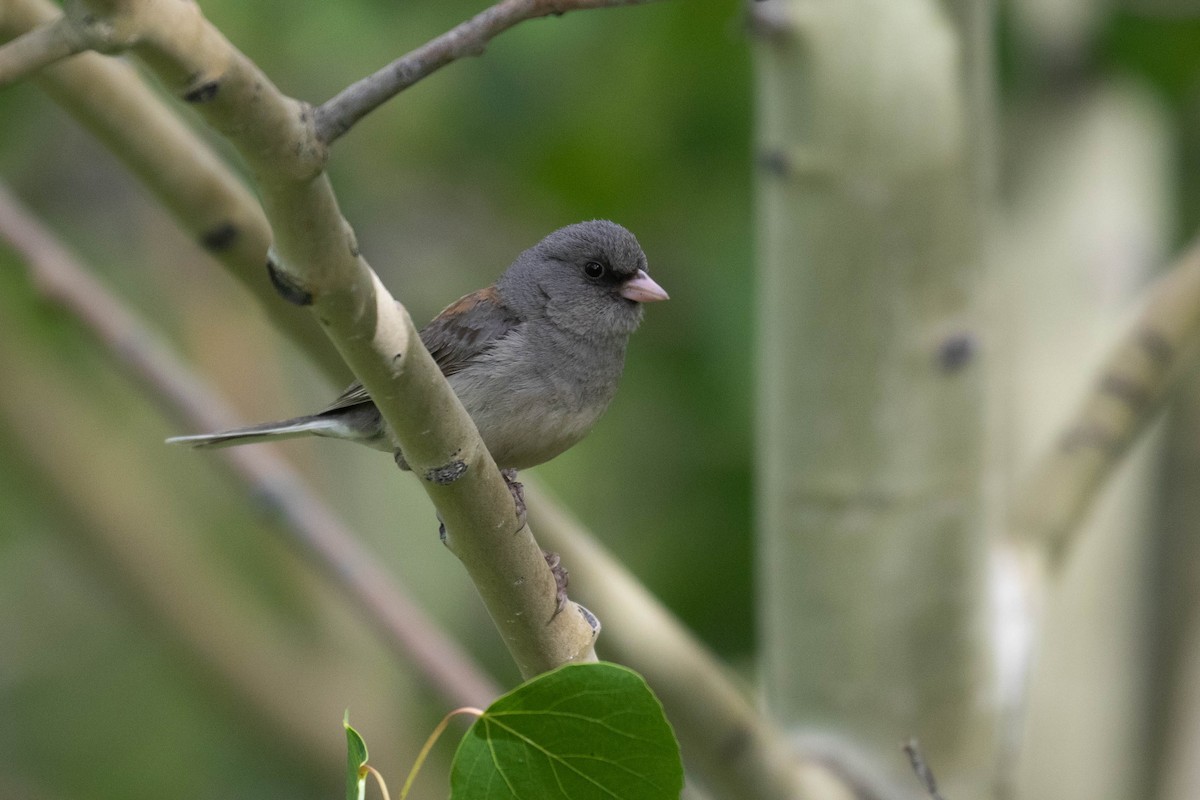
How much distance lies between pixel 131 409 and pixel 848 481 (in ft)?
12.9

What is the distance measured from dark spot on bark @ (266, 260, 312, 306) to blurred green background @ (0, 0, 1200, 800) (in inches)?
112

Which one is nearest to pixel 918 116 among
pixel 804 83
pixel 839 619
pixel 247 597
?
pixel 804 83

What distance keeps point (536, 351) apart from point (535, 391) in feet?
0.35

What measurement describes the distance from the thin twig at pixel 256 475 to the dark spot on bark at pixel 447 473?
4.42 feet

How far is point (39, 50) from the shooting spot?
2.88 ft

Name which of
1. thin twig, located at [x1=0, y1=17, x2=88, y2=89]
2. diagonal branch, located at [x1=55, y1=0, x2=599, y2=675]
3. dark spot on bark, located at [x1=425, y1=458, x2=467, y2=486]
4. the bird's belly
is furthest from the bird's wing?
thin twig, located at [x1=0, y1=17, x2=88, y2=89]

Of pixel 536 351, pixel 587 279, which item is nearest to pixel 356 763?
pixel 536 351

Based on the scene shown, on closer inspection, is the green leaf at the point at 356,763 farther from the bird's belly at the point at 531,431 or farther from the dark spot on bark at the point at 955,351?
the dark spot on bark at the point at 955,351

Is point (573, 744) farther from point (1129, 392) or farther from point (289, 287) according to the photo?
point (1129, 392)

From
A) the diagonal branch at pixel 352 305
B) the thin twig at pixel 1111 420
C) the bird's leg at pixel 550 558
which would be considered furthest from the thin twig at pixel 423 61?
the thin twig at pixel 1111 420

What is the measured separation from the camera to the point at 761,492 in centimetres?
289

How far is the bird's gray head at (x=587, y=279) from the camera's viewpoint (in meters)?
2.38

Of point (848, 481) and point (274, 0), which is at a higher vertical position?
point (274, 0)

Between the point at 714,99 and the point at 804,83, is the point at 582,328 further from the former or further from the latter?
the point at 714,99
